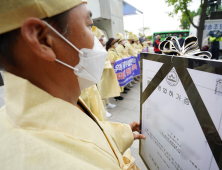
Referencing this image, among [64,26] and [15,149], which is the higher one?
[64,26]

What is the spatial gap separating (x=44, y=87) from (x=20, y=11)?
320mm

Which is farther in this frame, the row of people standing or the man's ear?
the row of people standing

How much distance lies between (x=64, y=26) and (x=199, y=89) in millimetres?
703

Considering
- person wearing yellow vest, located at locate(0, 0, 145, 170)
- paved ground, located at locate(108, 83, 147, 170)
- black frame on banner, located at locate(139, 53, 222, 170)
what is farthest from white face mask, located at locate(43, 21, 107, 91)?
paved ground, located at locate(108, 83, 147, 170)

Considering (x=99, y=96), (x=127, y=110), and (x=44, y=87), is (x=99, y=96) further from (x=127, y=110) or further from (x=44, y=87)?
(x=127, y=110)

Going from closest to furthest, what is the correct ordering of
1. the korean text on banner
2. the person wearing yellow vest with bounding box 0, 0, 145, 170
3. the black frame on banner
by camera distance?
the person wearing yellow vest with bounding box 0, 0, 145, 170
the black frame on banner
the korean text on banner

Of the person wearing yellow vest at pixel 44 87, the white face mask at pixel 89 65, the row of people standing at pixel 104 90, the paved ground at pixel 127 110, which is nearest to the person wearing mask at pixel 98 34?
the row of people standing at pixel 104 90

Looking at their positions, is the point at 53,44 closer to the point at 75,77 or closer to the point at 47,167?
the point at 75,77

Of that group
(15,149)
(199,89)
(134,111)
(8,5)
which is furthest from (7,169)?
(134,111)

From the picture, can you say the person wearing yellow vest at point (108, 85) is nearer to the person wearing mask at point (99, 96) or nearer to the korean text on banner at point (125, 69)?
the person wearing mask at point (99, 96)

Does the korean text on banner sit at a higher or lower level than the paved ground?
higher

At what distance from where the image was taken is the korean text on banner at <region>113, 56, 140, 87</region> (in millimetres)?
3818

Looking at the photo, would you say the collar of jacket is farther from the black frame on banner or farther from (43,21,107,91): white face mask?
the black frame on banner

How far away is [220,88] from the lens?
521 millimetres
